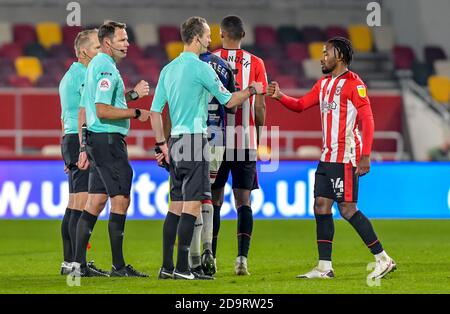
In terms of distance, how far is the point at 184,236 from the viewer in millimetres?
9328

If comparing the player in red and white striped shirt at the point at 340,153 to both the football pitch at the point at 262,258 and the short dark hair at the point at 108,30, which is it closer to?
the football pitch at the point at 262,258

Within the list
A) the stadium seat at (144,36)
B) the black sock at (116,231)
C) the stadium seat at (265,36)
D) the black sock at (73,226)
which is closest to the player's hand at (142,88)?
the black sock at (116,231)

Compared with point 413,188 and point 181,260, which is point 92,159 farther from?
point 413,188

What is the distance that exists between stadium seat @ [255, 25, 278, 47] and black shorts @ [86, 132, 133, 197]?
685 inches

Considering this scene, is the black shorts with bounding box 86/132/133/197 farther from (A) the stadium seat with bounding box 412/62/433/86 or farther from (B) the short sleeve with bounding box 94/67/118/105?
(A) the stadium seat with bounding box 412/62/433/86

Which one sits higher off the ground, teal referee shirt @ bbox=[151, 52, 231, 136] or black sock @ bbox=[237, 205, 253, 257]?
teal referee shirt @ bbox=[151, 52, 231, 136]

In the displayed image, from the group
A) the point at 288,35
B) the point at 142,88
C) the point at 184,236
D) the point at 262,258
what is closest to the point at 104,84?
the point at 142,88

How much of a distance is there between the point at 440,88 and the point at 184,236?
17743 mm

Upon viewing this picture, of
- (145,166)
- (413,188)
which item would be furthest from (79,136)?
(413,188)

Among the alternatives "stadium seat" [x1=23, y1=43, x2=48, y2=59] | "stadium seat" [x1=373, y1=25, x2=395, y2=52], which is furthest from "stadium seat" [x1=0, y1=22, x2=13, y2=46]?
"stadium seat" [x1=373, y1=25, x2=395, y2=52]

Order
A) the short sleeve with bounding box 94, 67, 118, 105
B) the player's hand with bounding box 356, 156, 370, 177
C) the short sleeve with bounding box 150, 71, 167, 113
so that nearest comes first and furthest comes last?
the short sleeve with bounding box 150, 71, 167, 113 → the short sleeve with bounding box 94, 67, 118, 105 → the player's hand with bounding box 356, 156, 370, 177

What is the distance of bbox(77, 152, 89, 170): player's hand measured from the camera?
9.93 metres

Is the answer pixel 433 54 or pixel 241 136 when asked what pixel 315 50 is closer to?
pixel 433 54
